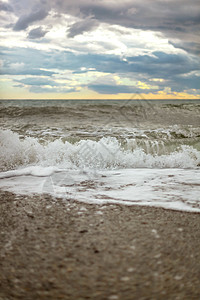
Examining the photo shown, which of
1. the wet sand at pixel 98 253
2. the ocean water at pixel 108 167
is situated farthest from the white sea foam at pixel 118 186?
the wet sand at pixel 98 253

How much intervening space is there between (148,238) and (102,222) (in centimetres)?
39

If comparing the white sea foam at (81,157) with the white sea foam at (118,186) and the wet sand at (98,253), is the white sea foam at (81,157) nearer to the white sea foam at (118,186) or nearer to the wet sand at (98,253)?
the white sea foam at (118,186)

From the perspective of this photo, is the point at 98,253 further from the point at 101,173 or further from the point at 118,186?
the point at 101,173

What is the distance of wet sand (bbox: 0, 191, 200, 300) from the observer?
1.34 meters

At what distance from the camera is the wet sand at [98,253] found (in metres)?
1.34

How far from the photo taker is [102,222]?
2035 millimetres

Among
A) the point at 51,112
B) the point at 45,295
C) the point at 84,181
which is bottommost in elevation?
the point at 45,295

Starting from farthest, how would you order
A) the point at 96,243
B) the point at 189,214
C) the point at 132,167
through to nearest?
the point at 132,167
the point at 189,214
the point at 96,243

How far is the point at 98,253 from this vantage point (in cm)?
161

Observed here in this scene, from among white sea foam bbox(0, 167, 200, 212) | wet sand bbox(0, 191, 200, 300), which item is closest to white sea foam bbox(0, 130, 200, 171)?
white sea foam bbox(0, 167, 200, 212)

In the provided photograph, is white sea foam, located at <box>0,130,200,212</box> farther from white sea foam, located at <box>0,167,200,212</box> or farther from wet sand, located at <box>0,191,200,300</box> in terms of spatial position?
wet sand, located at <box>0,191,200,300</box>

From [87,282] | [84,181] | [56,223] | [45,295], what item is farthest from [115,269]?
[84,181]

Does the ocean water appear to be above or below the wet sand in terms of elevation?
above

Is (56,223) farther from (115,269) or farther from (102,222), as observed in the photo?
(115,269)
